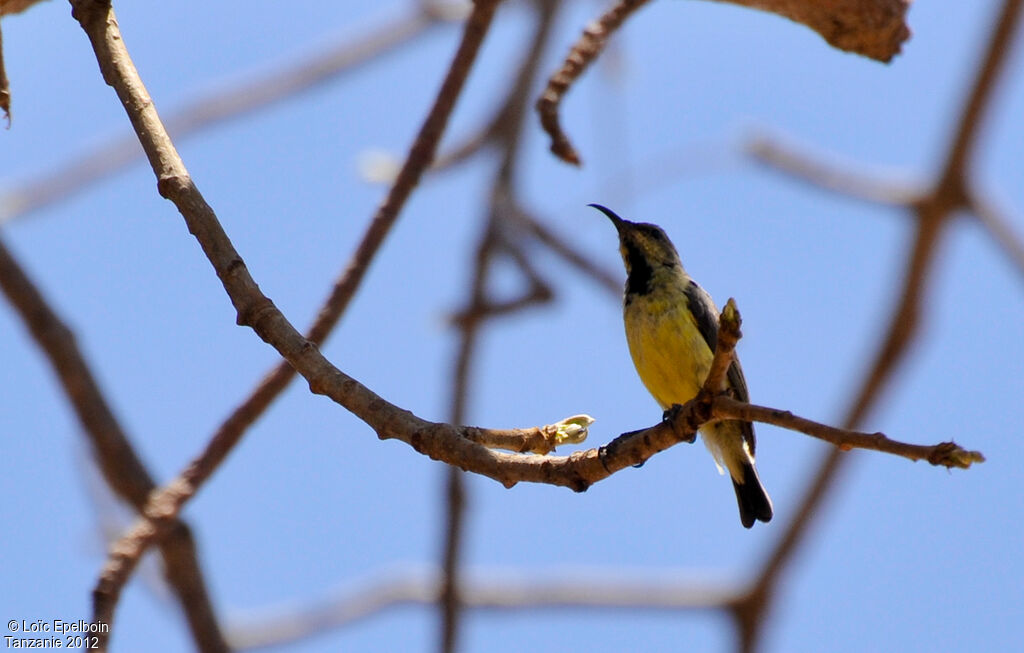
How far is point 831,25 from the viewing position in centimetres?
485

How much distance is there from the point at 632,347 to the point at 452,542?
4.80 ft

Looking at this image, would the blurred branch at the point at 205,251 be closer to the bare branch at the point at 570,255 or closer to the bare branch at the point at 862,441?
the bare branch at the point at 862,441

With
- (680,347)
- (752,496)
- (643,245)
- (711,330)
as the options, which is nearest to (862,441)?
(680,347)

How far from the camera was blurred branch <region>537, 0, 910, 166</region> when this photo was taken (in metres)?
4.64

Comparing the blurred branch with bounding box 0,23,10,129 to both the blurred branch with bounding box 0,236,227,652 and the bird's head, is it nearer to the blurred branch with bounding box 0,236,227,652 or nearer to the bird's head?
the blurred branch with bounding box 0,236,227,652

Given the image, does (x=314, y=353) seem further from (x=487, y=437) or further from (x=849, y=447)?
(x=849, y=447)

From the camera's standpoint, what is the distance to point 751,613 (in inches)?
293

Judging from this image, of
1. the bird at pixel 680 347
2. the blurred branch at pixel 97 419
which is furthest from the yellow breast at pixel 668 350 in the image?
the blurred branch at pixel 97 419

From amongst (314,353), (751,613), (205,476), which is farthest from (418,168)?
(751,613)

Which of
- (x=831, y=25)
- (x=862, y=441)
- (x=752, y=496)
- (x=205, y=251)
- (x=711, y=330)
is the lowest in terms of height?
(x=862, y=441)

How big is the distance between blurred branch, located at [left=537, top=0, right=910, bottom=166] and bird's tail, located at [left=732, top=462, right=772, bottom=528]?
2125 millimetres


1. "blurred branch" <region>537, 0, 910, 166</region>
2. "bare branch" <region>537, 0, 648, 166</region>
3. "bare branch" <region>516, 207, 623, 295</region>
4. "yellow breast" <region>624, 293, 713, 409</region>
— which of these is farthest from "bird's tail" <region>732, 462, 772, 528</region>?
"bare branch" <region>537, 0, 648, 166</region>

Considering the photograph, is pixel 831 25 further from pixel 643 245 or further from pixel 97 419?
pixel 97 419

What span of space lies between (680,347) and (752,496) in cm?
99
